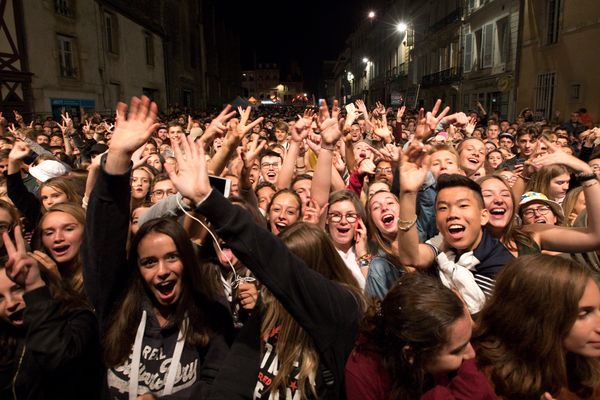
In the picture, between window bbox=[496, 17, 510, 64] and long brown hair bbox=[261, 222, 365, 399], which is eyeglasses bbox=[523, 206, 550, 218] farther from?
window bbox=[496, 17, 510, 64]

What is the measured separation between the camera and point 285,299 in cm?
167

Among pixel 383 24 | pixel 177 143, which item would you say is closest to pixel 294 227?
pixel 177 143

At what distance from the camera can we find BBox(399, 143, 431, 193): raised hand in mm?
A: 2527

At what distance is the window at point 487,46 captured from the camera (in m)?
22.6

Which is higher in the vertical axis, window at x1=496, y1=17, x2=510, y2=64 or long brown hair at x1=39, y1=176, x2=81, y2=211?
window at x1=496, y1=17, x2=510, y2=64

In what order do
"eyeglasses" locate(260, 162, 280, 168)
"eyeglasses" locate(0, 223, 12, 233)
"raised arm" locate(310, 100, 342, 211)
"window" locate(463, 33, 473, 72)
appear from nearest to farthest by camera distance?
1. "eyeglasses" locate(0, 223, 12, 233)
2. "raised arm" locate(310, 100, 342, 211)
3. "eyeglasses" locate(260, 162, 280, 168)
4. "window" locate(463, 33, 473, 72)

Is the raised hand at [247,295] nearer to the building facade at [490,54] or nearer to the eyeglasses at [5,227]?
the eyeglasses at [5,227]

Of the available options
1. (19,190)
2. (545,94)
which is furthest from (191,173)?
(545,94)

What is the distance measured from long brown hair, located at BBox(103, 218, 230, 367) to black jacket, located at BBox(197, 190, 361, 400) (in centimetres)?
36

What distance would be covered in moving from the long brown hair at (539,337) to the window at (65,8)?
68.3 feet

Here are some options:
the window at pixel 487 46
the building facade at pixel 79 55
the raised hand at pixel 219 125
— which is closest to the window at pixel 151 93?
the building facade at pixel 79 55

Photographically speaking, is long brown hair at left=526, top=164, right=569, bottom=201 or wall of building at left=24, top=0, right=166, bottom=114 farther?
wall of building at left=24, top=0, right=166, bottom=114

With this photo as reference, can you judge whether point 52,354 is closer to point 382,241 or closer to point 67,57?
point 382,241

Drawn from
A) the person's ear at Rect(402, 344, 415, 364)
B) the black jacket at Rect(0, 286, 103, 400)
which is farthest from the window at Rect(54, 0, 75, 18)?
the person's ear at Rect(402, 344, 415, 364)
